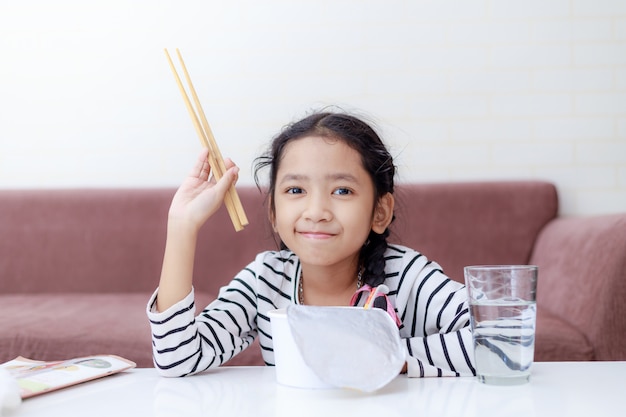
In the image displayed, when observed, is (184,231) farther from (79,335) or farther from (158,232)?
(158,232)

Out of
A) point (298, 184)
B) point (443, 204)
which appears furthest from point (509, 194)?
point (298, 184)

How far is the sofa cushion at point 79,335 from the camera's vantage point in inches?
71.8

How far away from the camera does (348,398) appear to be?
72cm

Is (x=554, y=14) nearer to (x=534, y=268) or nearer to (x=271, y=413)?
(x=534, y=268)

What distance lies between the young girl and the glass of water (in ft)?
0.51

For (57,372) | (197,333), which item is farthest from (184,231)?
(57,372)

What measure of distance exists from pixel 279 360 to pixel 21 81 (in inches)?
89.0

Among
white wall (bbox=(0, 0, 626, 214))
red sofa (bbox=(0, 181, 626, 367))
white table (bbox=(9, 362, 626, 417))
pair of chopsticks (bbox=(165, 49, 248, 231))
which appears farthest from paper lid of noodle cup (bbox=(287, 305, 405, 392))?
white wall (bbox=(0, 0, 626, 214))

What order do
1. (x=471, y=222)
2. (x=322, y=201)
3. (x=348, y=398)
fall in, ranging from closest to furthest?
1. (x=348, y=398)
2. (x=322, y=201)
3. (x=471, y=222)

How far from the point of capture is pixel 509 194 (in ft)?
8.05

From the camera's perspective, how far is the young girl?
994 mm

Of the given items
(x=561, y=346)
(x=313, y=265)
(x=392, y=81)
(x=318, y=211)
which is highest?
(x=392, y=81)

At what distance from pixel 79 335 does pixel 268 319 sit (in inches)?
31.7

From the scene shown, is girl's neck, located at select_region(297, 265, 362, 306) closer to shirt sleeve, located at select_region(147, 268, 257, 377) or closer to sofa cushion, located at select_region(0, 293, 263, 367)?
shirt sleeve, located at select_region(147, 268, 257, 377)
